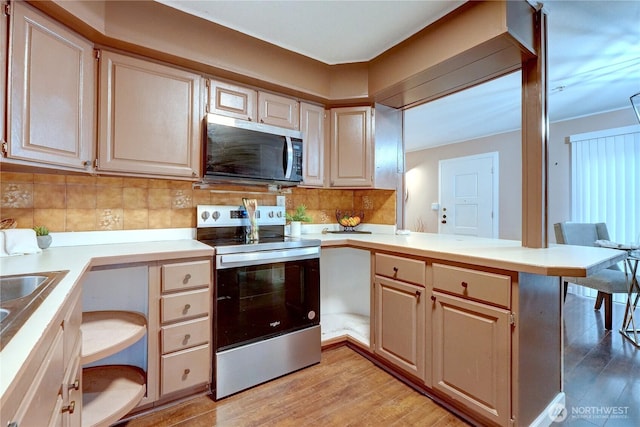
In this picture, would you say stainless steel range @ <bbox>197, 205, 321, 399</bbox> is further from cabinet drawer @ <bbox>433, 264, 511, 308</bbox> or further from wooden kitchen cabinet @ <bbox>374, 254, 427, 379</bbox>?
cabinet drawer @ <bbox>433, 264, 511, 308</bbox>

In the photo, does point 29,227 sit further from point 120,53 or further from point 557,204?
point 557,204

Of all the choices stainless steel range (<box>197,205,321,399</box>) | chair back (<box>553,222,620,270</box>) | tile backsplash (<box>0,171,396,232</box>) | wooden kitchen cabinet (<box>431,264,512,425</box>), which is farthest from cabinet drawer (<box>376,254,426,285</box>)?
chair back (<box>553,222,620,270</box>)

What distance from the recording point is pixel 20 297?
3.00ft

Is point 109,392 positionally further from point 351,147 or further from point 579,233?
point 579,233

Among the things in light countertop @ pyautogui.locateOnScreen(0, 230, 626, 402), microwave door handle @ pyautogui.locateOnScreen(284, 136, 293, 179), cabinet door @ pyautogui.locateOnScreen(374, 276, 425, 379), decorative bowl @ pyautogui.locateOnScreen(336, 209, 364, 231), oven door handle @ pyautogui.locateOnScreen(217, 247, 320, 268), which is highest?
microwave door handle @ pyautogui.locateOnScreen(284, 136, 293, 179)

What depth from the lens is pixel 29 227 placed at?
5.31ft

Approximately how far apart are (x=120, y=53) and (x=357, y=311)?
2.60 meters

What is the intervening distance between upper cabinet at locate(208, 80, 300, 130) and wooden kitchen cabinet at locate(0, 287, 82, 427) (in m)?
1.45

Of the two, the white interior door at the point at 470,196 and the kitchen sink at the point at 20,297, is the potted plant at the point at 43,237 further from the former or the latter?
the white interior door at the point at 470,196

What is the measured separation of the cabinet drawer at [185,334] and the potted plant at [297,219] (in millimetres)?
1012

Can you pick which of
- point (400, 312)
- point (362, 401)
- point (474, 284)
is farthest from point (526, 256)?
point (362, 401)

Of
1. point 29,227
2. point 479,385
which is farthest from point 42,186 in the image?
point 479,385

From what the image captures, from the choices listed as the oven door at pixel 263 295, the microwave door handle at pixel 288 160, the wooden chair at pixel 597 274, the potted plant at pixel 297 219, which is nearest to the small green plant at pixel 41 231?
the oven door at pixel 263 295

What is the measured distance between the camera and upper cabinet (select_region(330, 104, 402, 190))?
2.52m
